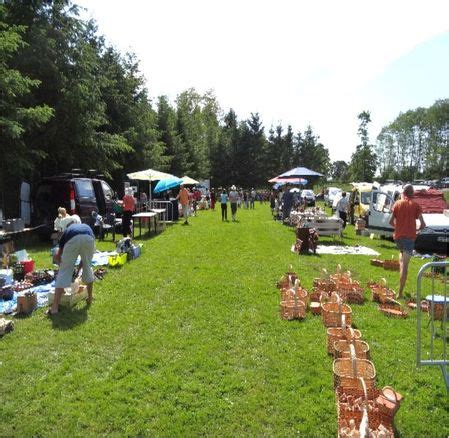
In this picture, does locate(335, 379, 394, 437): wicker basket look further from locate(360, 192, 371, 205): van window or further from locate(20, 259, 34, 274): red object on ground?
locate(360, 192, 371, 205): van window

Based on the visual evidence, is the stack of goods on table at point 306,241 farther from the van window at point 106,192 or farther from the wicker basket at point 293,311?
the van window at point 106,192

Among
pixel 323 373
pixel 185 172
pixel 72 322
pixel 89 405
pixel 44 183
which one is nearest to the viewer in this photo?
pixel 89 405

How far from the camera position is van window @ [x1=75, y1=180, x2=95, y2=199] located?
13.9 m

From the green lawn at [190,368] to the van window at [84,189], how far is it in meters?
5.96

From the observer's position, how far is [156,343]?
18.6ft

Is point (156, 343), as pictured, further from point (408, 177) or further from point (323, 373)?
point (408, 177)

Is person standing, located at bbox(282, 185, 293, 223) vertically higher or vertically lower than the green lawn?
higher

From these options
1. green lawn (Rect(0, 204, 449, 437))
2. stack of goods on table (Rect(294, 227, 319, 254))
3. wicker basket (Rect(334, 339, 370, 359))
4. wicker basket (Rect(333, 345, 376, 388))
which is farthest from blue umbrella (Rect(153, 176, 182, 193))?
wicker basket (Rect(333, 345, 376, 388))

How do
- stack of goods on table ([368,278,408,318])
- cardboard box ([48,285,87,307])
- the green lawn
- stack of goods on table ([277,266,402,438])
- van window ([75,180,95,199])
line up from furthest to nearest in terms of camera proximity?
van window ([75,180,95,199])
cardboard box ([48,285,87,307])
stack of goods on table ([368,278,408,318])
the green lawn
stack of goods on table ([277,266,402,438])

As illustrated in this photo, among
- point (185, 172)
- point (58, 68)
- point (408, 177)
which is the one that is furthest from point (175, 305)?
point (408, 177)

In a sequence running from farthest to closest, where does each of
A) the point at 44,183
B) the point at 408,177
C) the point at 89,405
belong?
the point at 408,177 < the point at 44,183 < the point at 89,405

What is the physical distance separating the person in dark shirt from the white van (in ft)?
32.6

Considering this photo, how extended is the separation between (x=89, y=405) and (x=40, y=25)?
16.0 meters

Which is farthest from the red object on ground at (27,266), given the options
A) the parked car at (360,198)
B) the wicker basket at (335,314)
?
the parked car at (360,198)
